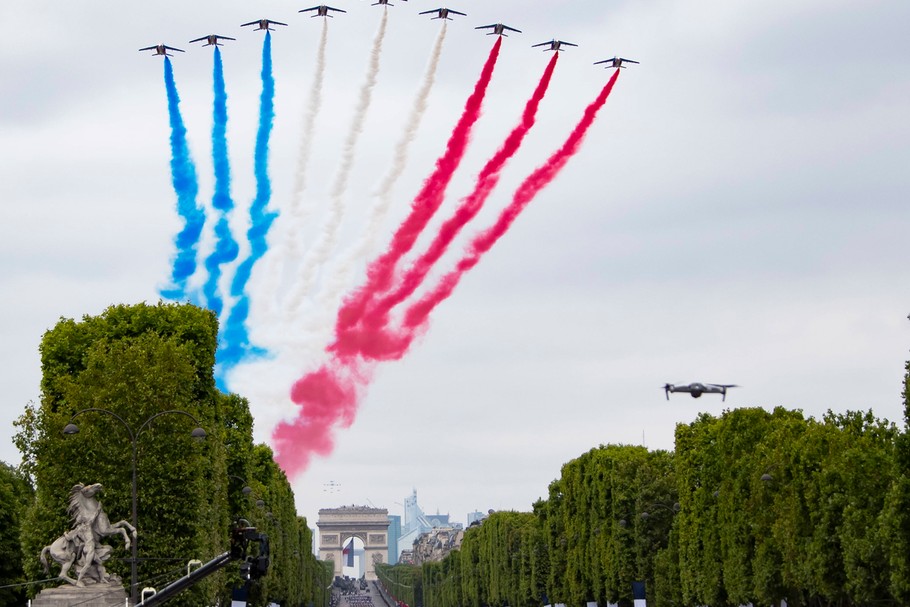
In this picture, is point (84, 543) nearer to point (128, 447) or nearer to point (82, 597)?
point (82, 597)

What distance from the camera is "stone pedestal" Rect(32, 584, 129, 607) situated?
56.0 m

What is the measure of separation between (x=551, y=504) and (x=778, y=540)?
62.3m

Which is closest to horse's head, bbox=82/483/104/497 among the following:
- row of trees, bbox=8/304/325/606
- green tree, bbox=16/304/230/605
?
row of trees, bbox=8/304/325/606

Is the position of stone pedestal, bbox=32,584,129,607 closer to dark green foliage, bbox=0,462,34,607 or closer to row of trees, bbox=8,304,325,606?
row of trees, bbox=8,304,325,606

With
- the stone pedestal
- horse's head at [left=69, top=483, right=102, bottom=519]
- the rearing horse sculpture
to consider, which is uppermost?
horse's head at [left=69, top=483, right=102, bottom=519]

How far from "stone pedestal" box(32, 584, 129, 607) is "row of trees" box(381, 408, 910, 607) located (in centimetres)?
2964

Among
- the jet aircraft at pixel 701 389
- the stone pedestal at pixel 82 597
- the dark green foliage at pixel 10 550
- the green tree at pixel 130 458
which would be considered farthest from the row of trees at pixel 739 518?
Result: the dark green foliage at pixel 10 550

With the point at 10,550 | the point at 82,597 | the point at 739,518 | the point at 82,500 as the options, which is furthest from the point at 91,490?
the point at 739,518

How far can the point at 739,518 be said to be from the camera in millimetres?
88812

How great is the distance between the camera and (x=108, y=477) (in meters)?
71.8

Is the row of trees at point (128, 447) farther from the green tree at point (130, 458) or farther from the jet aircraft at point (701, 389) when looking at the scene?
the jet aircraft at point (701, 389)

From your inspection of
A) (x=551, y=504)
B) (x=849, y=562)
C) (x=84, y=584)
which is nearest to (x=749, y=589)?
(x=849, y=562)

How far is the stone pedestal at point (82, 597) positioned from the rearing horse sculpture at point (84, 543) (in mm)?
557

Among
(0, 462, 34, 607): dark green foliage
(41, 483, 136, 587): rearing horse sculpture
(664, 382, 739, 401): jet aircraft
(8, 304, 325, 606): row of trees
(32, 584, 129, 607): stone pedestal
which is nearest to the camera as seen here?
(664, 382, 739, 401): jet aircraft
